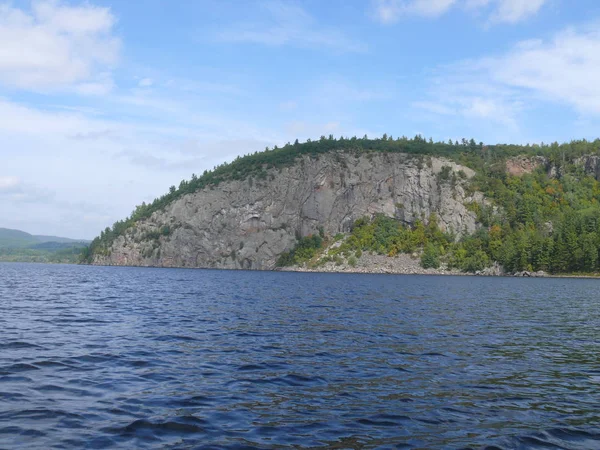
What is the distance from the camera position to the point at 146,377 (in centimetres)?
1784

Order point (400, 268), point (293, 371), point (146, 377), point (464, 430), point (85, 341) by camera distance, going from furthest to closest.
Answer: point (400, 268) < point (85, 341) < point (293, 371) < point (146, 377) < point (464, 430)

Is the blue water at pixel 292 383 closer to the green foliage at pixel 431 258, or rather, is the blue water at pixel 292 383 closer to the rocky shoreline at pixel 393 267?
the rocky shoreline at pixel 393 267

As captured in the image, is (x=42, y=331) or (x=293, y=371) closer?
(x=293, y=371)

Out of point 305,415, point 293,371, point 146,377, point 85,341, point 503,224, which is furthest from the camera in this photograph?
point 503,224

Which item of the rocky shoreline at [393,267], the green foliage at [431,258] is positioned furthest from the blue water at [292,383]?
the green foliage at [431,258]

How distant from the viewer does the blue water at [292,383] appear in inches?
493

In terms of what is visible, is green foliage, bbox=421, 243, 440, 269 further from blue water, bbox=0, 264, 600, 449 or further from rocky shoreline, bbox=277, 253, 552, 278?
blue water, bbox=0, 264, 600, 449

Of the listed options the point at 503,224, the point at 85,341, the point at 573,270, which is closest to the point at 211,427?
the point at 85,341

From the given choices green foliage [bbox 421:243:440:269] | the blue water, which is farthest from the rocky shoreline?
the blue water

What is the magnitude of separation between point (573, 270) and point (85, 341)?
6204 inches

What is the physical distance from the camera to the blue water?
41.1ft

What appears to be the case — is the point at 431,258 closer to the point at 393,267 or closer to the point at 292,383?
the point at 393,267

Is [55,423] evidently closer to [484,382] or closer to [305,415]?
[305,415]

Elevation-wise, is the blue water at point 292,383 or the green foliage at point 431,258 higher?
the green foliage at point 431,258
